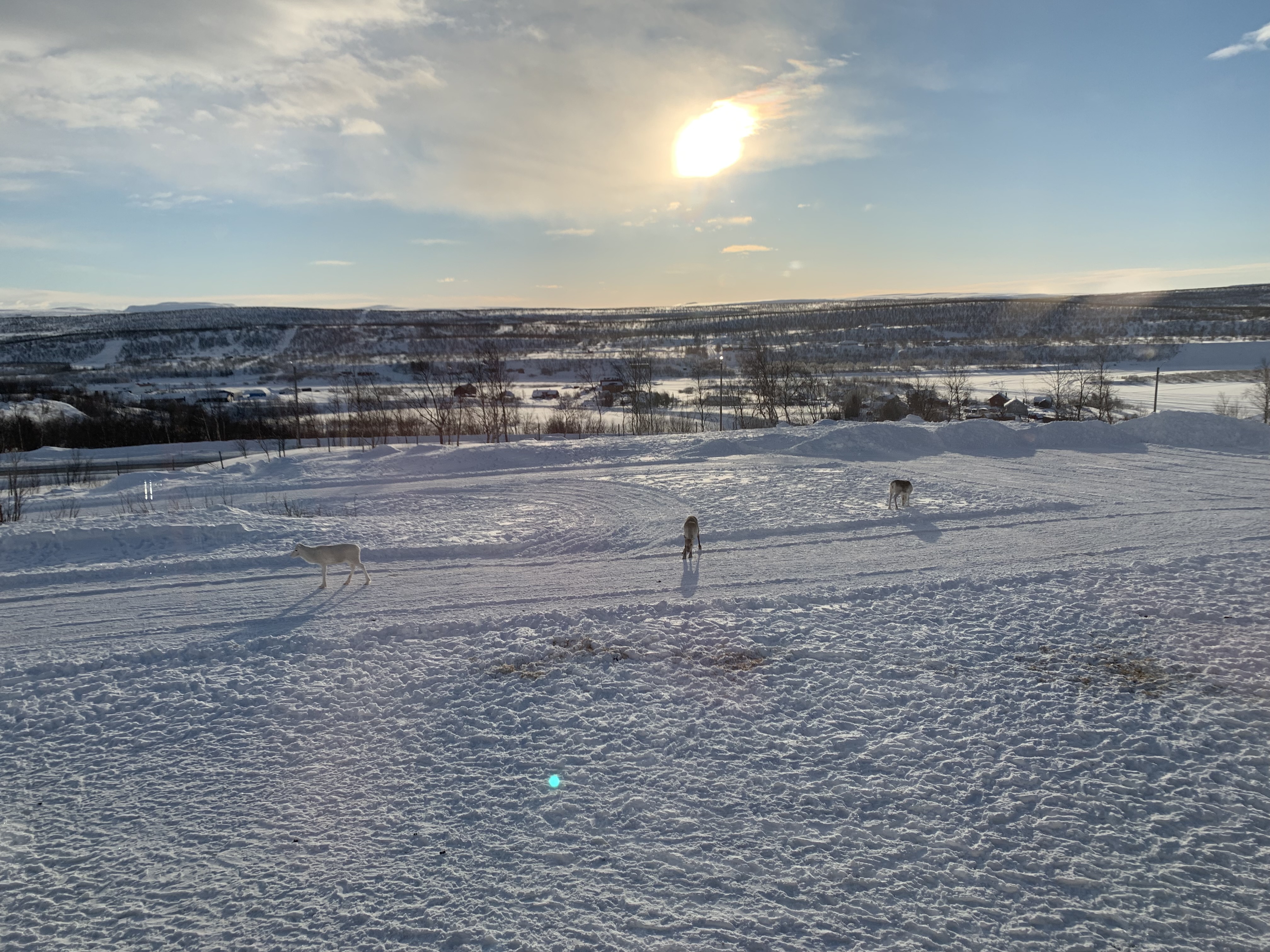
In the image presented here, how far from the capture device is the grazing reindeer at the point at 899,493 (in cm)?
1184

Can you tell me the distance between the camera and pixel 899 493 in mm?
11977

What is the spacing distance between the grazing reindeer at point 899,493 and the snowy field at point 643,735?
817mm

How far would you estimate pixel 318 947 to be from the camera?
381cm

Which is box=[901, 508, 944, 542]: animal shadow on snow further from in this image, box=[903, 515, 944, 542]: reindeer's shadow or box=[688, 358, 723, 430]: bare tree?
box=[688, 358, 723, 430]: bare tree

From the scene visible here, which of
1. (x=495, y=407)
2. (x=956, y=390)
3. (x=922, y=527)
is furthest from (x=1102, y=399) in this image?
(x=495, y=407)

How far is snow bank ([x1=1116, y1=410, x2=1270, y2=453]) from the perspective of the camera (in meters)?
17.4

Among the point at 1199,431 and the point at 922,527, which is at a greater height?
the point at 1199,431

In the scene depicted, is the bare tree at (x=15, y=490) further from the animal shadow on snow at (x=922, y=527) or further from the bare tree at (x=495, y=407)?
the animal shadow on snow at (x=922, y=527)

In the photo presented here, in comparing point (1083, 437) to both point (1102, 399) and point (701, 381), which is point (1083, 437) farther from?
point (701, 381)

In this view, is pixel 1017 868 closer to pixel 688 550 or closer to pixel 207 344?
pixel 688 550

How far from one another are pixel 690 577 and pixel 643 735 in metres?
3.69

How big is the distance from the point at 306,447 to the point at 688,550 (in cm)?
2040

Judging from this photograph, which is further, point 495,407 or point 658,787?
point 495,407

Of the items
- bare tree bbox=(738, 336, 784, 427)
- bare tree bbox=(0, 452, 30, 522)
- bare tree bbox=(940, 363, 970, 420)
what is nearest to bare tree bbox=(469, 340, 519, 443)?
bare tree bbox=(738, 336, 784, 427)
